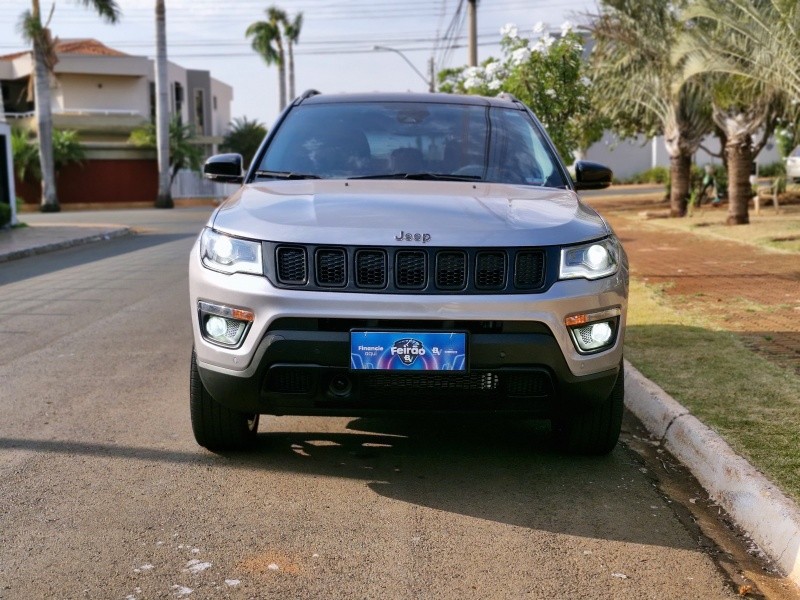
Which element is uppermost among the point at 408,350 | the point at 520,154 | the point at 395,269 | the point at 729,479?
the point at 520,154

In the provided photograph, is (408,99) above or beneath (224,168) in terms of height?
above

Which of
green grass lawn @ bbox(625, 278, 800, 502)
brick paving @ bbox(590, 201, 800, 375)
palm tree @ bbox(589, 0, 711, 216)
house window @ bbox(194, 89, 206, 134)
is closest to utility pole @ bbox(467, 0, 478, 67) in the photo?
palm tree @ bbox(589, 0, 711, 216)

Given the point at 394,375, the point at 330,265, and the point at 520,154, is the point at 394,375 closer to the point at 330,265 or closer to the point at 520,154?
the point at 330,265

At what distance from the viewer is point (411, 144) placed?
226 inches

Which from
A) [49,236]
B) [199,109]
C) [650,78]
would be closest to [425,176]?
[650,78]

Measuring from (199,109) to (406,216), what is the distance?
237 feet

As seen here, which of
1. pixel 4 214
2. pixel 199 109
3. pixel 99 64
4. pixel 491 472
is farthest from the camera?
pixel 199 109

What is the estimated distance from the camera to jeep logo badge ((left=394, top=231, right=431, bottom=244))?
4.31 metres

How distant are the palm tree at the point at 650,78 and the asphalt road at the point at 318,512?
1655 centimetres

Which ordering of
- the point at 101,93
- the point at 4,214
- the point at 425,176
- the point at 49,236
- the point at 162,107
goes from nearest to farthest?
the point at 425,176 → the point at 49,236 → the point at 4,214 → the point at 162,107 → the point at 101,93

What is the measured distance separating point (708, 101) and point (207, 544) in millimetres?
21603

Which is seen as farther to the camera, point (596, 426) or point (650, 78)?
point (650, 78)

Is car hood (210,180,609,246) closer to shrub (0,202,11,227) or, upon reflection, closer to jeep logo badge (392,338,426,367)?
jeep logo badge (392,338,426,367)

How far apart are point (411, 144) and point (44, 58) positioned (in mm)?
39396
